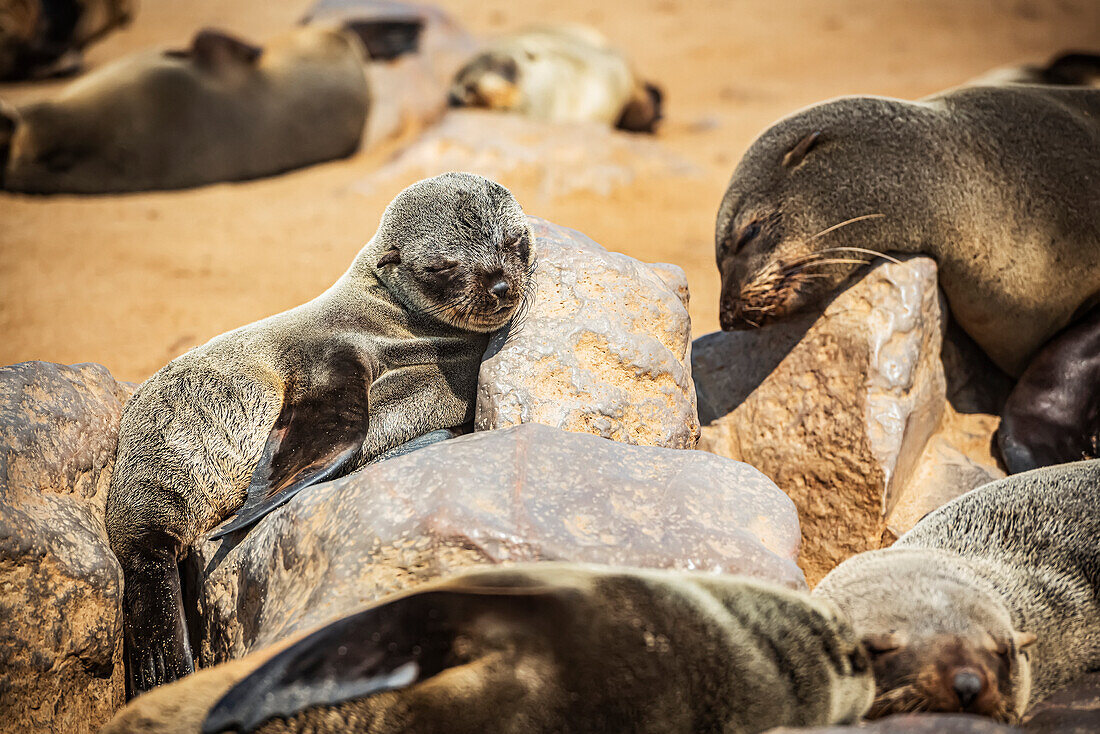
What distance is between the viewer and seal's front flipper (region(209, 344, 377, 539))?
3.05 m

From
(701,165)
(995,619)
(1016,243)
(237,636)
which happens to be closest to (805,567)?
(995,619)

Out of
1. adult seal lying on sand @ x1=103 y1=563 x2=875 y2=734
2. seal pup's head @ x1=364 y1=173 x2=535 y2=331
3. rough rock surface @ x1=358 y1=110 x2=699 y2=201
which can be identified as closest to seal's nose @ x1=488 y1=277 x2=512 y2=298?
seal pup's head @ x1=364 y1=173 x2=535 y2=331

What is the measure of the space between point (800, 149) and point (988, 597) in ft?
7.80

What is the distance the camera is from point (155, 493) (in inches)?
127

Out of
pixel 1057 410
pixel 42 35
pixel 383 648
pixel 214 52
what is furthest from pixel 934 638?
pixel 42 35

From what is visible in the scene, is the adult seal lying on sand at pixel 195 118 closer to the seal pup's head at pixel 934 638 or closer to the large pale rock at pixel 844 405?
the large pale rock at pixel 844 405

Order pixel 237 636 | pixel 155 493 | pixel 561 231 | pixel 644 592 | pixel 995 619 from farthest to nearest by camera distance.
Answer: pixel 561 231
pixel 155 493
pixel 237 636
pixel 995 619
pixel 644 592

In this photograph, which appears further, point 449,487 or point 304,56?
point 304,56

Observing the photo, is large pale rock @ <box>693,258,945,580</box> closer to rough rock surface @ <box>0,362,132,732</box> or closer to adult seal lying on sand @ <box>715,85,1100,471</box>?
adult seal lying on sand @ <box>715,85,1100,471</box>

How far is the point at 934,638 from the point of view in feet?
7.76

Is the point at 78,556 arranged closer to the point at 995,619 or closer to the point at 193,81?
the point at 995,619

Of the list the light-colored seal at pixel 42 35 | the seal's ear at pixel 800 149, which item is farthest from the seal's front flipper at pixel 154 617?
the light-colored seal at pixel 42 35

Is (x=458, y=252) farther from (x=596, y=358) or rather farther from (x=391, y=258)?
(x=596, y=358)

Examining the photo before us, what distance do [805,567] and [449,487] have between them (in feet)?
6.58
